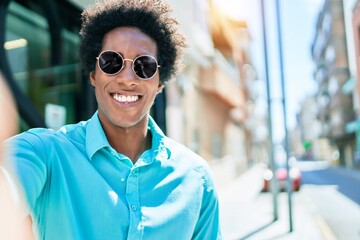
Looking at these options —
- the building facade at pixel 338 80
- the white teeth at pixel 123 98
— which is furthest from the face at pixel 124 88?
the building facade at pixel 338 80

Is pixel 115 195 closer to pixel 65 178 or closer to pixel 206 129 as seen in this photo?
pixel 65 178

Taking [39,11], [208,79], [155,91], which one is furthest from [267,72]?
[208,79]

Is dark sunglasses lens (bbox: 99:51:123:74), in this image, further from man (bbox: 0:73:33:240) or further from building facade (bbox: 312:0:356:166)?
building facade (bbox: 312:0:356:166)

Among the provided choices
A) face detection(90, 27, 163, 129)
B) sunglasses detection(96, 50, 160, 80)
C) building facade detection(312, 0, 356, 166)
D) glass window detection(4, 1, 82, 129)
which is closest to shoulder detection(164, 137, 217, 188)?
face detection(90, 27, 163, 129)

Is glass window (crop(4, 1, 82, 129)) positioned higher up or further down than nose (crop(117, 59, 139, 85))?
higher up

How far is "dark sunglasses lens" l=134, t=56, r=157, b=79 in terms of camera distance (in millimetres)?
1371

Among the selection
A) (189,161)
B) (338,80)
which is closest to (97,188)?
(189,161)

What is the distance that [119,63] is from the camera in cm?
136

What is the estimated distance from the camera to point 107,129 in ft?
4.41

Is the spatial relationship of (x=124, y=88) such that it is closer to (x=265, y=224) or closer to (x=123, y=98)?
(x=123, y=98)

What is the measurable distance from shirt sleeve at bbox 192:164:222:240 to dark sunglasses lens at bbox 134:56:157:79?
0.40 m

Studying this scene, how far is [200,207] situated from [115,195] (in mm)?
343

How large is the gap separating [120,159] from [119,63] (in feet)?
1.12

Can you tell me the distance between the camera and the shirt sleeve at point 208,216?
4.54ft
